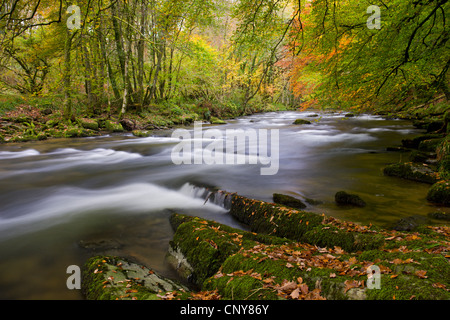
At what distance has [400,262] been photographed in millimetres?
2062

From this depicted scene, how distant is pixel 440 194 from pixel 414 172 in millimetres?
1514

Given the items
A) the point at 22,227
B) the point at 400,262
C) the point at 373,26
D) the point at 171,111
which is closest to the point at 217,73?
the point at 171,111

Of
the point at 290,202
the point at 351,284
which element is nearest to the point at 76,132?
the point at 290,202

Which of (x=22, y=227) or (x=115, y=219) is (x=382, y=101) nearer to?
(x=115, y=219)

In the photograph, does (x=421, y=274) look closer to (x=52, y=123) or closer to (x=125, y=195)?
(x=125, y=195)

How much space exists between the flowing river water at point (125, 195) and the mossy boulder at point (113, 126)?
13.3ft

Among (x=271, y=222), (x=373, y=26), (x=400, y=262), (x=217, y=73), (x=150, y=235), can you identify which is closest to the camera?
(x=400, y=262)

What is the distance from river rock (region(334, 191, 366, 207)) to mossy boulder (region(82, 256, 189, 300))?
12.1ft

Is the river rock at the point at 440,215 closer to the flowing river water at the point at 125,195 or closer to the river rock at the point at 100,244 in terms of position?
the flowing river water at the point at 125,195

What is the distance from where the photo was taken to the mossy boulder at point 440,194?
15.2 feet

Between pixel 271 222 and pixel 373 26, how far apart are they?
15.5 feet

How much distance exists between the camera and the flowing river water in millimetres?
3574

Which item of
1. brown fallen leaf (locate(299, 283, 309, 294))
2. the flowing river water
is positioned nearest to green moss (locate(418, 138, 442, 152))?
the flowing river water

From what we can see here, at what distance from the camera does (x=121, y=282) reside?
239 centimetres
